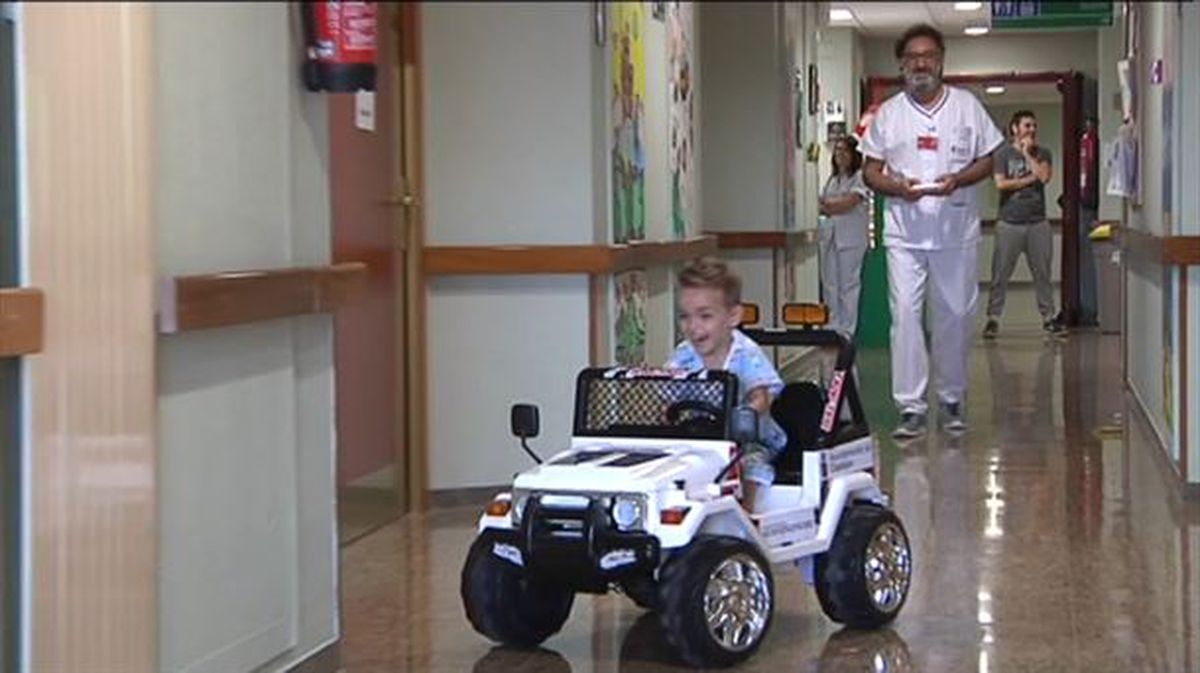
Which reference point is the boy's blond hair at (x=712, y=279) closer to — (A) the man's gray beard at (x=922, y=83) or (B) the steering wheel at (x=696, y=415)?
(B) the steering wheel at (x=696, y=415)

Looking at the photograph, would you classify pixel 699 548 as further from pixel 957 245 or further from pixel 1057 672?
pixel 957 245

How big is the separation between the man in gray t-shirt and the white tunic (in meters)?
5.30

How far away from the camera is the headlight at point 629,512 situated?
3357mm

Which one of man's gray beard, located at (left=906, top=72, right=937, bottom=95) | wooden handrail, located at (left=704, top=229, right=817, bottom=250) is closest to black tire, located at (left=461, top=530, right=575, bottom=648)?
man's gray beard, located at (left=906, top=72, right=937, bottom=95)

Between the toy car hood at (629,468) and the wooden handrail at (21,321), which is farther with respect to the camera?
the toy car hood at (629,468)

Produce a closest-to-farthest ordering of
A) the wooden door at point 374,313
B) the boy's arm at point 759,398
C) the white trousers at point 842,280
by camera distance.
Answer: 1. the boy's arm at point 759,398
2. the wooden door at point 374,313
3. the white trousers at point 842,280

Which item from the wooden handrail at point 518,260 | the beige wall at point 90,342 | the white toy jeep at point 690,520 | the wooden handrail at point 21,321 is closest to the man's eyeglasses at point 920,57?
the wooden handrail at point 518,260

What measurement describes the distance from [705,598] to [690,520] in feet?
0.44

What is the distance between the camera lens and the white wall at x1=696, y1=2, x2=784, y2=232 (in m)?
9.10

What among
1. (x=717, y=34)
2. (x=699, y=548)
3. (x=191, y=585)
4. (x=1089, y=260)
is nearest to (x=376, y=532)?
(x=699, y=548)

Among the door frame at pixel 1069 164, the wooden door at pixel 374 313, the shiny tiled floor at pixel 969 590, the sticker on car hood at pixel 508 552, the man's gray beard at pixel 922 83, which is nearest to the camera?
the sticker on car hood at pixel 508 552

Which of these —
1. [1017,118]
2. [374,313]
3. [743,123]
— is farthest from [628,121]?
[1017,118]

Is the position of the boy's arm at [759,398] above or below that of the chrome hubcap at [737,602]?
above

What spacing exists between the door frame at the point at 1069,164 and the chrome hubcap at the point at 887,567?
848 centimetres
